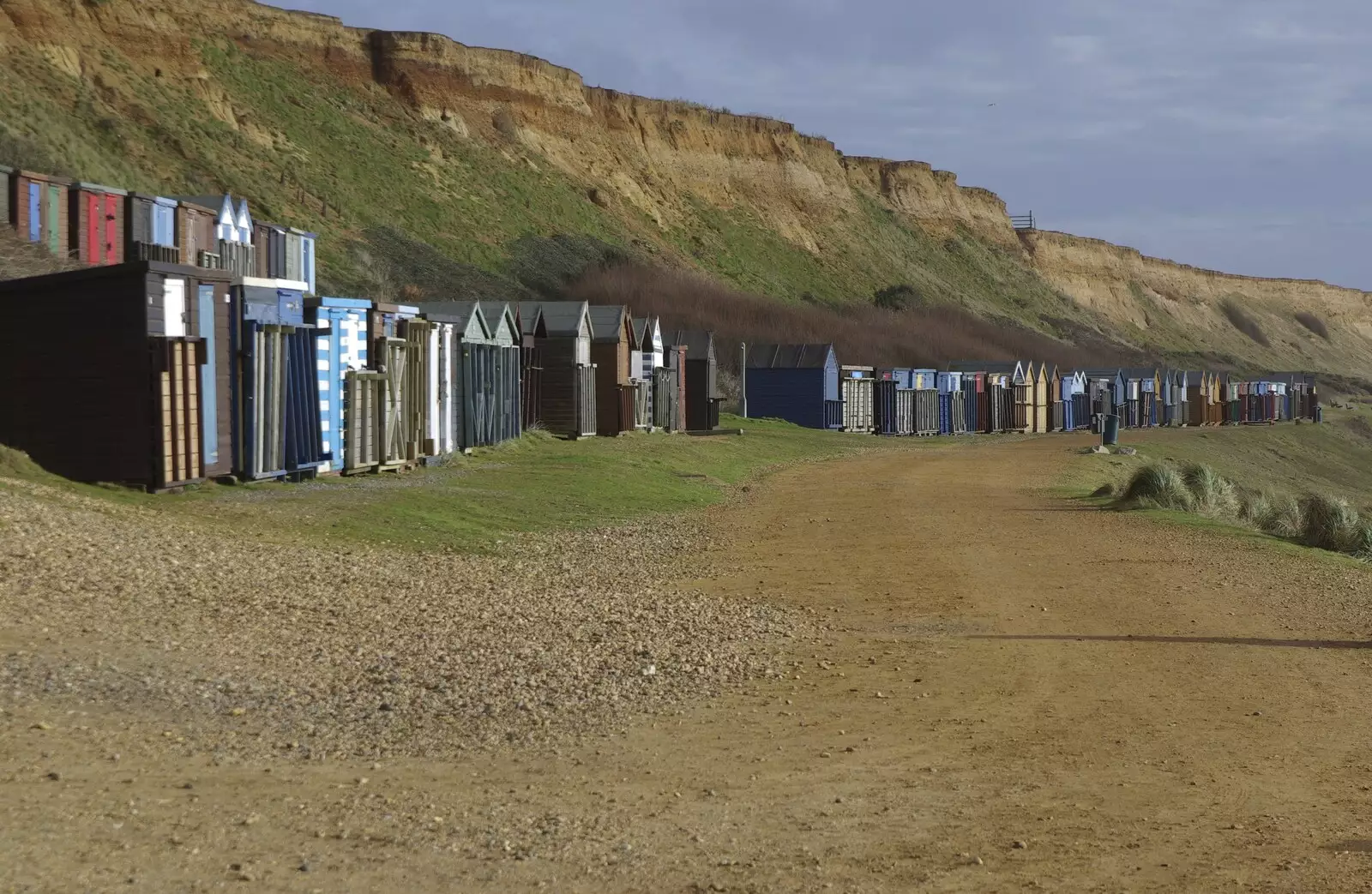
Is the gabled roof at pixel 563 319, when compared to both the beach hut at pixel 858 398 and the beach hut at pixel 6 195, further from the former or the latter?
the beach hut at pixel 858 398

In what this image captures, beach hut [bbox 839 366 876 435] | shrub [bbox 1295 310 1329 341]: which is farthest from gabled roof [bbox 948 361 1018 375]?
shrub [bbox 1295 310 1329 341]

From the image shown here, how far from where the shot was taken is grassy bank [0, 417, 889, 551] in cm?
1530

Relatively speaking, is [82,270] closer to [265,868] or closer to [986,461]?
[265,868]

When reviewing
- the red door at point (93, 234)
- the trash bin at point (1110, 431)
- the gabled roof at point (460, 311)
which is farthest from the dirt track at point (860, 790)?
the trash bin at point (1110, 431)

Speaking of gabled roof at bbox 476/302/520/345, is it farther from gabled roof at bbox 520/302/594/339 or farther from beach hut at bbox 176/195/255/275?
beach hut at bbox 176/195/255/275

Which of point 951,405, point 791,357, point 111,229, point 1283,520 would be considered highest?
point 111,229

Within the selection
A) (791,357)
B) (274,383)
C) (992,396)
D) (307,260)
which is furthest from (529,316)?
(992,396)

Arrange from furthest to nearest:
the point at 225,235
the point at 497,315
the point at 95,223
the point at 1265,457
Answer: the point at 1265,457, the point at 225,235, the point at 497,315, the point at 95,223

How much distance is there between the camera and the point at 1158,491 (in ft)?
77.5

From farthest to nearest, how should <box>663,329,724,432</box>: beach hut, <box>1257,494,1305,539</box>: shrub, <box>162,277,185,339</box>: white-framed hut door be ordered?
<box>663,329,724,432</box>: beach hut < <box>1257,494,1305,539</box>: shrub < <box>162,277,185,339</box>: white-framed hut door

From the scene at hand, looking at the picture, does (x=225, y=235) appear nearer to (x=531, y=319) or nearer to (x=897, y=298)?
(x=531, y=319)

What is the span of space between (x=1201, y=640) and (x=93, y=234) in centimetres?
2187

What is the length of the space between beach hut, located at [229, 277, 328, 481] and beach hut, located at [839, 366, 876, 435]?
3676 cm

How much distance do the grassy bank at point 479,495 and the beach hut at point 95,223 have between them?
7.72m
